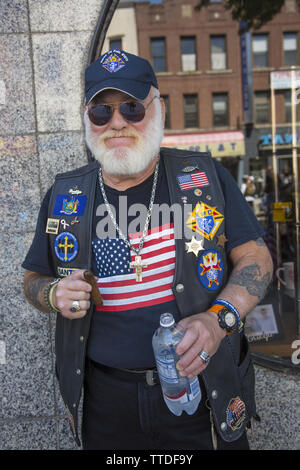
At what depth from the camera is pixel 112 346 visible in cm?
168

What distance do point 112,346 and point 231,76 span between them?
4321 mm

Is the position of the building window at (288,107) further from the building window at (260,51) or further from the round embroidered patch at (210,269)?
the round embroidered patch at (210,269)

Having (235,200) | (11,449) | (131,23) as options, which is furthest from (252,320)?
(131,23)

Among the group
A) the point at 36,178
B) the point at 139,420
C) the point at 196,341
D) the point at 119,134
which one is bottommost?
the point at 139,420

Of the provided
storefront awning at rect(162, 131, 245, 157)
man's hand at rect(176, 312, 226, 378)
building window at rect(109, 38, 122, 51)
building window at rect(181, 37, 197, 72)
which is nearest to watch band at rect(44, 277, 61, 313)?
man's hand at rect(176, 312, 226, 378)

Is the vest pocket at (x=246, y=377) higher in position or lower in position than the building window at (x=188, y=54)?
lower

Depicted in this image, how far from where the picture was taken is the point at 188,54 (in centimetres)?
461

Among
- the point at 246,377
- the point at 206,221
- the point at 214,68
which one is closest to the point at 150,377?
the point at 246,377

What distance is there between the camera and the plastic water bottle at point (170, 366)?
1.38m

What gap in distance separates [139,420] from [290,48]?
431cm

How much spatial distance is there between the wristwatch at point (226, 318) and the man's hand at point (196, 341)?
0.08 ft

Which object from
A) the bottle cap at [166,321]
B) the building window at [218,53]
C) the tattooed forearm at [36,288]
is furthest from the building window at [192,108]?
the bottle cap at [166,321]

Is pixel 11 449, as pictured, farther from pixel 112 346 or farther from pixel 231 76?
Answer: pixel 231 76

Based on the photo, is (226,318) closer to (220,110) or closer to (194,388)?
(194,388)
